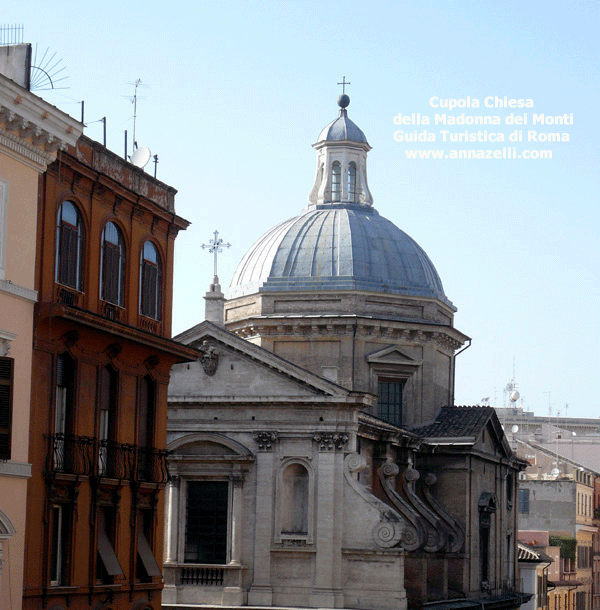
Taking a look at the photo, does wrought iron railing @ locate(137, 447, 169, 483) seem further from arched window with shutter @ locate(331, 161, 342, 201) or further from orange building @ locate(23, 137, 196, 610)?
arched window with shutter @ locate(331, 161, 342, 201)

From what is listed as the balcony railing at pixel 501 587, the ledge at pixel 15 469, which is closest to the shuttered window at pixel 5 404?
the ledge at pixel 15 469

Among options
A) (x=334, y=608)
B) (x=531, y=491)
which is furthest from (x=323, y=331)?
(x=531, y=491)

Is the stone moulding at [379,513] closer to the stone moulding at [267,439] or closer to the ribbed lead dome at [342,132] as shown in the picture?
the stone moulding at [267,439]

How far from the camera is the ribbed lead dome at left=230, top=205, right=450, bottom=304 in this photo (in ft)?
181

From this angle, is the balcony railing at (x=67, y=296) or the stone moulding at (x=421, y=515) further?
the stone moulding at (x=421, y=515)

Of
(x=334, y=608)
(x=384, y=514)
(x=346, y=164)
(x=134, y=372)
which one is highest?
(x=346, y=164)

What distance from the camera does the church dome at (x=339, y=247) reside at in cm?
5528

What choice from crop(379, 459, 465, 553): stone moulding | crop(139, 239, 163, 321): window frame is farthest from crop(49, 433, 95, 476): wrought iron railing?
crop(379, 459, 465, 553): stone moulding

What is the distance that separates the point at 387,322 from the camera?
2099 inches

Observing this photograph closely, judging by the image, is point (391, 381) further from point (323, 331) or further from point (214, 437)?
point (214, 437)

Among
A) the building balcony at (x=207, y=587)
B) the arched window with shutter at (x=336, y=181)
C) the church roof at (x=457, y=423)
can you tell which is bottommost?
the building balcony at (x=207, y=587)

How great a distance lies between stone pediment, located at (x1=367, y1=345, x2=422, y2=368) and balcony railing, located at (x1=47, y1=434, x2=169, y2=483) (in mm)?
23608

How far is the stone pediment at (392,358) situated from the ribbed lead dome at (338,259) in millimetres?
2426

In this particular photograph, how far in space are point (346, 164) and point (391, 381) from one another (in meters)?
9.46
